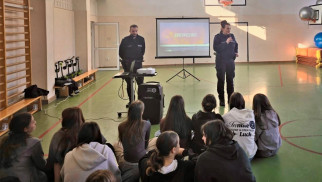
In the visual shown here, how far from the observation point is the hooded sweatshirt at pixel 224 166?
2287 mm

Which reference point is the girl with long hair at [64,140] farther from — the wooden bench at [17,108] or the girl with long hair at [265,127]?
the wooden bench at [17,108]

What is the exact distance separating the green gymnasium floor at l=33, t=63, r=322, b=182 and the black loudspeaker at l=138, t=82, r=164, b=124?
22 centimetres

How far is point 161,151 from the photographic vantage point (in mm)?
2324

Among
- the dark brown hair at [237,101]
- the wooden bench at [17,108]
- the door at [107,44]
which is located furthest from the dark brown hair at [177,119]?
the door at [107,44]

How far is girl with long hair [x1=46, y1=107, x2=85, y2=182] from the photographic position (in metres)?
2.99

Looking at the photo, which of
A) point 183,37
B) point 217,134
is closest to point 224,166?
point 217,134

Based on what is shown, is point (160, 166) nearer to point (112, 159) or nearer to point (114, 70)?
point (112, 159)

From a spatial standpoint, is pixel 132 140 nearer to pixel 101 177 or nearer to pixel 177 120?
pixel 177 120

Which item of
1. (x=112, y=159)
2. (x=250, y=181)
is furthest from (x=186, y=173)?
(x=112, y=159)

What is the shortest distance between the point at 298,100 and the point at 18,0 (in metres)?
6.55

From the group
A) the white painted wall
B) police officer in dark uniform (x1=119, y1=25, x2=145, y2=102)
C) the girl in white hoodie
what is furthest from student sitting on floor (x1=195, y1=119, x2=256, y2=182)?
the white painted wall

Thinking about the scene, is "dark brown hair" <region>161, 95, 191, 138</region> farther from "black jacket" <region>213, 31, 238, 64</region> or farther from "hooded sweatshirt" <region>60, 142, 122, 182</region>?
"black jacket" <region>213, 31, 238, 64</region>

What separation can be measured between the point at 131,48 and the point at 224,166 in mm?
5004

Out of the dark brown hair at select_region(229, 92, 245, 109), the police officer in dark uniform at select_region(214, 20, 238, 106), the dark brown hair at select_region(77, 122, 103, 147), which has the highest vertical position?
the police officer in dark uniform at select_region(214, 20, 238, 106)
